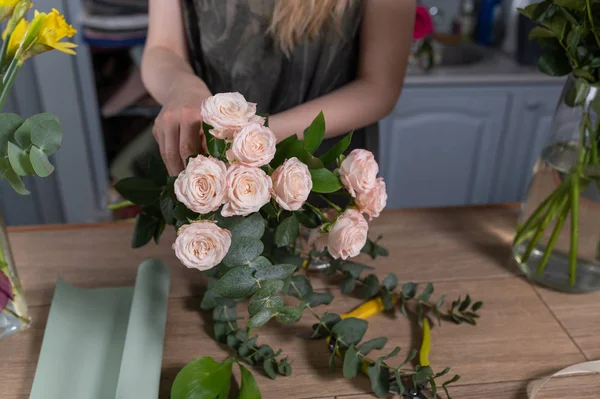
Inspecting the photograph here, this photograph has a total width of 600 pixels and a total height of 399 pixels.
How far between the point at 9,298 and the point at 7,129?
0.74 ft

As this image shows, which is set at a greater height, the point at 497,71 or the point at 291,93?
the point at 291,93

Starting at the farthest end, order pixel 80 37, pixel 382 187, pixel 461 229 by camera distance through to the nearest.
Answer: pixel 80 37, pixel 461 229, pixel 382 187

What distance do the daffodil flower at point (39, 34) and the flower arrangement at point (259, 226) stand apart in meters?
0.17

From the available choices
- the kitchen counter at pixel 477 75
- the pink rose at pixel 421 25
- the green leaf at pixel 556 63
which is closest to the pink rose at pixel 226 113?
the green leaf at pixel 556 63

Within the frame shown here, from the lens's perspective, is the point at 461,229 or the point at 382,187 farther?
the point at 461,229

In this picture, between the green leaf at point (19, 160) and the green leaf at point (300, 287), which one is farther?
the green leaf at point (300, 287)

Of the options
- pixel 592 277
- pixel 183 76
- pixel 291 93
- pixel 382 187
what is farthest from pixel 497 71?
pixel 382 187

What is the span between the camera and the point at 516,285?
77 centimetres

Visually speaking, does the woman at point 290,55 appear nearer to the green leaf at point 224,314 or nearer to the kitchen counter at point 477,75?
the green leaf at point 224,314

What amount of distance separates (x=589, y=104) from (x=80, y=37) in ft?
5.01

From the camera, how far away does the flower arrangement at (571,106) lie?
0.65 metres

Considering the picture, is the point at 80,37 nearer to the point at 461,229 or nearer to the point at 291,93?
the point at 291,93

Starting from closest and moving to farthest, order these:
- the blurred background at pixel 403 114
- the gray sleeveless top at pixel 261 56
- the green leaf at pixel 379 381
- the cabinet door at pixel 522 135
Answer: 1. the green leaf at pixel 379 381
2. the gray sleeveless top at pixel 261 56
3. the blurred background at pixel 403 114
4. the cabinet door at pixel 522 135

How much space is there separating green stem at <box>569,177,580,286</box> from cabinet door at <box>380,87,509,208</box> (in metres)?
1.11
